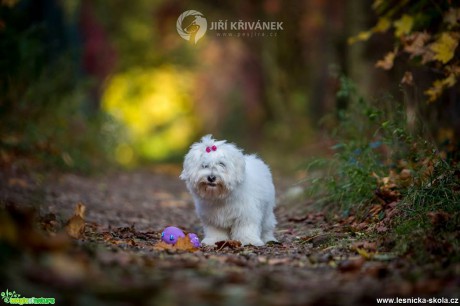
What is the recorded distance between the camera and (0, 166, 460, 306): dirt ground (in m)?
2.80

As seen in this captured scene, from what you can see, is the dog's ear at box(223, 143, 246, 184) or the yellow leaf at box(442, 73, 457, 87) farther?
the yellow leaf at box(442, 73, 457, 87)

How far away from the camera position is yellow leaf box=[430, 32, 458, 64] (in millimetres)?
6156

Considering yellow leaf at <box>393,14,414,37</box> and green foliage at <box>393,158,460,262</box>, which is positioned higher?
yellow leaf at <box>393,14,414,37</box>

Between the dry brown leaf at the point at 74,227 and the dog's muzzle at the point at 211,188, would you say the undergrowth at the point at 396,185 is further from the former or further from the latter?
the dry brown leaf at the point at 74,227

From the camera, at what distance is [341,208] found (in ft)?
20.5

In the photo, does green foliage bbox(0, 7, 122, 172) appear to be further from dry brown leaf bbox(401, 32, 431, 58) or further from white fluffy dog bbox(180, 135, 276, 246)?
dry brown leaf bbox(401, 32, 431, 58)

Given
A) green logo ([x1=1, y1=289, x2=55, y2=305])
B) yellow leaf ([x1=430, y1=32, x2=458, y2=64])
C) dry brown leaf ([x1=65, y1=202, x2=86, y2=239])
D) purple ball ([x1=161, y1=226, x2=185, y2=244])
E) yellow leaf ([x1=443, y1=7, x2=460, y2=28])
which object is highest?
yellow leaf ([x1=443, y1=7, x2=460, y2=28])

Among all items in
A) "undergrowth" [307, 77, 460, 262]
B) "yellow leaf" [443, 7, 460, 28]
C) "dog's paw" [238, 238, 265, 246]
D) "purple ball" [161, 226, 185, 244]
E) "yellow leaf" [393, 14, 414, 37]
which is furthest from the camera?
"yellow leaf" [393, 14, 414, 37]

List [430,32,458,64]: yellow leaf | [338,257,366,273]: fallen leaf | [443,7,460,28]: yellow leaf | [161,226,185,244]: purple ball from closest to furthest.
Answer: [338,257,366,273]: fallen leaf, [161,226,185,244]: purple ball, [430,32,458,64]: yellow leaf, [443,7,460,28]: yellow leaf

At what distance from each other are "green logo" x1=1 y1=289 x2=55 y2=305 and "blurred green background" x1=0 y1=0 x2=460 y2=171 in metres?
4.21

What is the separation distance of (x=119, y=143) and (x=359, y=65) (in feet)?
19.1

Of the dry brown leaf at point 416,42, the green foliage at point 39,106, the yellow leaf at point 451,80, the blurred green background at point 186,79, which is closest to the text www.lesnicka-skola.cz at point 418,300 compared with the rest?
the blurred green background at point 186,79

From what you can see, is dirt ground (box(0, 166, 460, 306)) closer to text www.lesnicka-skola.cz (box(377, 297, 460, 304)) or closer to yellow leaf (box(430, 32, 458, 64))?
text www.lesnicka-skola.cz (box(377, 297, 460, 304))

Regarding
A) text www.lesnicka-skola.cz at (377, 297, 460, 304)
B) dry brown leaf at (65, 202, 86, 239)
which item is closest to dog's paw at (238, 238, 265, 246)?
dry brown leaf at (65, 202, 86, 239)
